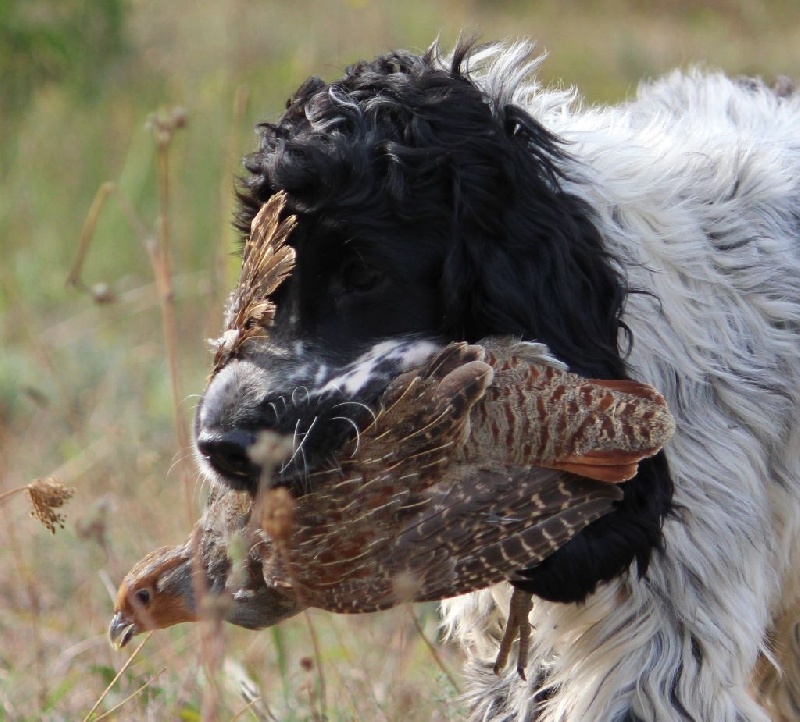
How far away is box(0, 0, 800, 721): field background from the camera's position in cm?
380

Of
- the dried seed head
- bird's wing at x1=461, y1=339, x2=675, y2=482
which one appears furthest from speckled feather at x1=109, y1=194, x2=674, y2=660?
the dried seed head

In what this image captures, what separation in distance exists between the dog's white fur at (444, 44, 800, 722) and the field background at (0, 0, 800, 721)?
43 centimetres

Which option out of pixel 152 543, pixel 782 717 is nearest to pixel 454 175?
pixel 782 717

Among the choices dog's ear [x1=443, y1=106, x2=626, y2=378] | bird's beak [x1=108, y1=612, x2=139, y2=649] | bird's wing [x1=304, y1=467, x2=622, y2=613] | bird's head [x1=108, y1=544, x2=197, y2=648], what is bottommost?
bird's beak [x1=108, y1=612, x2=139, y2=649]

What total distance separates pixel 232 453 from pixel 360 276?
49 centimetres

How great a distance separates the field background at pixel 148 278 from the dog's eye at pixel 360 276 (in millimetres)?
722

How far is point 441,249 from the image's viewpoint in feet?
9.71

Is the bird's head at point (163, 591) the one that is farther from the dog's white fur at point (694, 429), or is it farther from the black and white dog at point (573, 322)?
the dog's white fur at point (694, 429)

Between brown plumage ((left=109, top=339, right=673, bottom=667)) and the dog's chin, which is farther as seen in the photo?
the dog's chin

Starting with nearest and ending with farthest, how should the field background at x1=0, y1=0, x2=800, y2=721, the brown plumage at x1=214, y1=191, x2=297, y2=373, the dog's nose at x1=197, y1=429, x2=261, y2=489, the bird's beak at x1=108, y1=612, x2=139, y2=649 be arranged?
the dog's nose at x1=197, y1=429, x2=261, y2=489 < the brown plumage at x1=214, y1=191, x2=297, y2=373 < the bird's beak at x1=108, y1=612, x2=139, y2=649 < the field background at x1=0, y1=0, x2=800, y2=721

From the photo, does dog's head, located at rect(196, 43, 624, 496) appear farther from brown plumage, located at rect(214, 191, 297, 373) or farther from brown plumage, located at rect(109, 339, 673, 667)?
brown plumage, located at rect(109, 339, 673, 667)

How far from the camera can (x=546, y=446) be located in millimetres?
2664

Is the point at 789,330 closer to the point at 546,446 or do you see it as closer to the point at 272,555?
the point at 546,446

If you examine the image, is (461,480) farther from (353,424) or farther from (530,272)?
(530,272)
